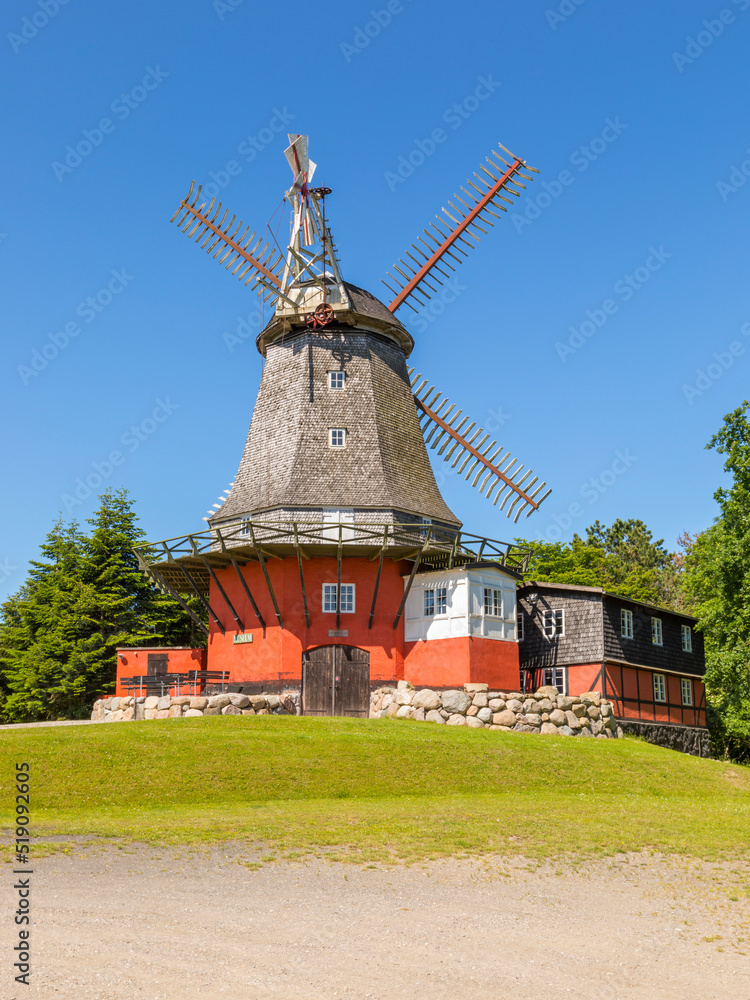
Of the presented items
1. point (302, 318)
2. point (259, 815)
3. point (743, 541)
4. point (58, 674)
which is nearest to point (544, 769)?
point (259, 815)

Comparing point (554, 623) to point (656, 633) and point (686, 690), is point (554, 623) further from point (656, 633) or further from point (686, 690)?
point (686, 690)

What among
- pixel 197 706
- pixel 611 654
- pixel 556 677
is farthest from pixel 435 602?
pixel 197 706

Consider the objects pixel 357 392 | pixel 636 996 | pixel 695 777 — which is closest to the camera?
pixel 636 996

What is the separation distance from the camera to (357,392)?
105ft

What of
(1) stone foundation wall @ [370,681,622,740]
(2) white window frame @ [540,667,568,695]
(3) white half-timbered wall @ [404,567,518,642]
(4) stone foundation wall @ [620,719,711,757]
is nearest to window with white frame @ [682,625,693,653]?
(4) stone foundation wall @ [620,719,711,757]

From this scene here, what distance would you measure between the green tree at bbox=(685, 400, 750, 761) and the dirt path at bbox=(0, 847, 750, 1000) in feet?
58.8

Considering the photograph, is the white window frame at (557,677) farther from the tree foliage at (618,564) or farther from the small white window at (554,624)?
the tree foliage at (618,564)

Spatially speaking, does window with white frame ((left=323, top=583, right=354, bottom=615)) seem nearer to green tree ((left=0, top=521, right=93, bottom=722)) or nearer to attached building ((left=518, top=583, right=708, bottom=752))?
attached building ((left=518, top=583, right=708, bottom=752))

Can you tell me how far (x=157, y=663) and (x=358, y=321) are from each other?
1356 cm

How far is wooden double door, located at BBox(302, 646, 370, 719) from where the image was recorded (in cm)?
2903

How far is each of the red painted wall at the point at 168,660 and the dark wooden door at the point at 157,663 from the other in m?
0.10

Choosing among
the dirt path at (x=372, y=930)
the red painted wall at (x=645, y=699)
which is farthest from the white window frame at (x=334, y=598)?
the dirt path at (x=372, y=930)

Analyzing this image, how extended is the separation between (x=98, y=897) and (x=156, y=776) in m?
8.97

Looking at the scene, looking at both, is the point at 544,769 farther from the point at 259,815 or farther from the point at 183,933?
the point at 183,933
